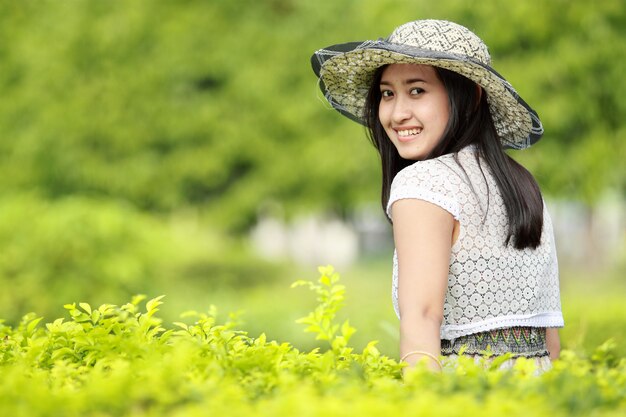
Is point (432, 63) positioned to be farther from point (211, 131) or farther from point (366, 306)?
point (211, 131)

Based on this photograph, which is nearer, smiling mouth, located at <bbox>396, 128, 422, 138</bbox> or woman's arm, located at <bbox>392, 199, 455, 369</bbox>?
woman's arm, located at <bbox>392, 199, 455, 369</bbox>

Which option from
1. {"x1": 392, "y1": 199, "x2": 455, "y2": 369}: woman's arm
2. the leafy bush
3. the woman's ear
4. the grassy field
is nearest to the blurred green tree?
the grassy field

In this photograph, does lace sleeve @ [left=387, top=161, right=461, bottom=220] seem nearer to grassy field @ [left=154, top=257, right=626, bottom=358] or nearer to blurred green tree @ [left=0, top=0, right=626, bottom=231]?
grassy field @ [left=154, top=257, right=626, bottom=358]

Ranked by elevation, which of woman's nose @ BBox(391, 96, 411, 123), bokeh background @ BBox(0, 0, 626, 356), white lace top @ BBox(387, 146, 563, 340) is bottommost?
white lace top @ BBox(387, 146, 563, 340)

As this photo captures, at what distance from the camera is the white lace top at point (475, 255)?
2467 mm

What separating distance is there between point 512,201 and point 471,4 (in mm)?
9844

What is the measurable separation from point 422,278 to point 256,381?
574 millimetres

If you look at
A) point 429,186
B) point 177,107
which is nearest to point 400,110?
point 429,186

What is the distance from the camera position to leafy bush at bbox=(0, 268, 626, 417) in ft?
5.43

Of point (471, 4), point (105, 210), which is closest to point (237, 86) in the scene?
point (471, 4)

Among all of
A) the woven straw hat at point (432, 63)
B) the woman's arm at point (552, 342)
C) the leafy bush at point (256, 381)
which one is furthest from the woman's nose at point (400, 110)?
the woman's arm at point (552, 342)

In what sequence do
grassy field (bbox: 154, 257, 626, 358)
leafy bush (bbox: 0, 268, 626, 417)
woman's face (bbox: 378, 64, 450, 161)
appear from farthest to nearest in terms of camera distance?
grassy field (bbox: 154, 257, 626, 358), woman's face (bbox: 378, 64, 450, 161), leafy bush (bbox: 0, 268, 626, 417)

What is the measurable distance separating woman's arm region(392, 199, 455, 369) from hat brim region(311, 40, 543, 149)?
0.47m

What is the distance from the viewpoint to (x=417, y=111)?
8.96 feet
